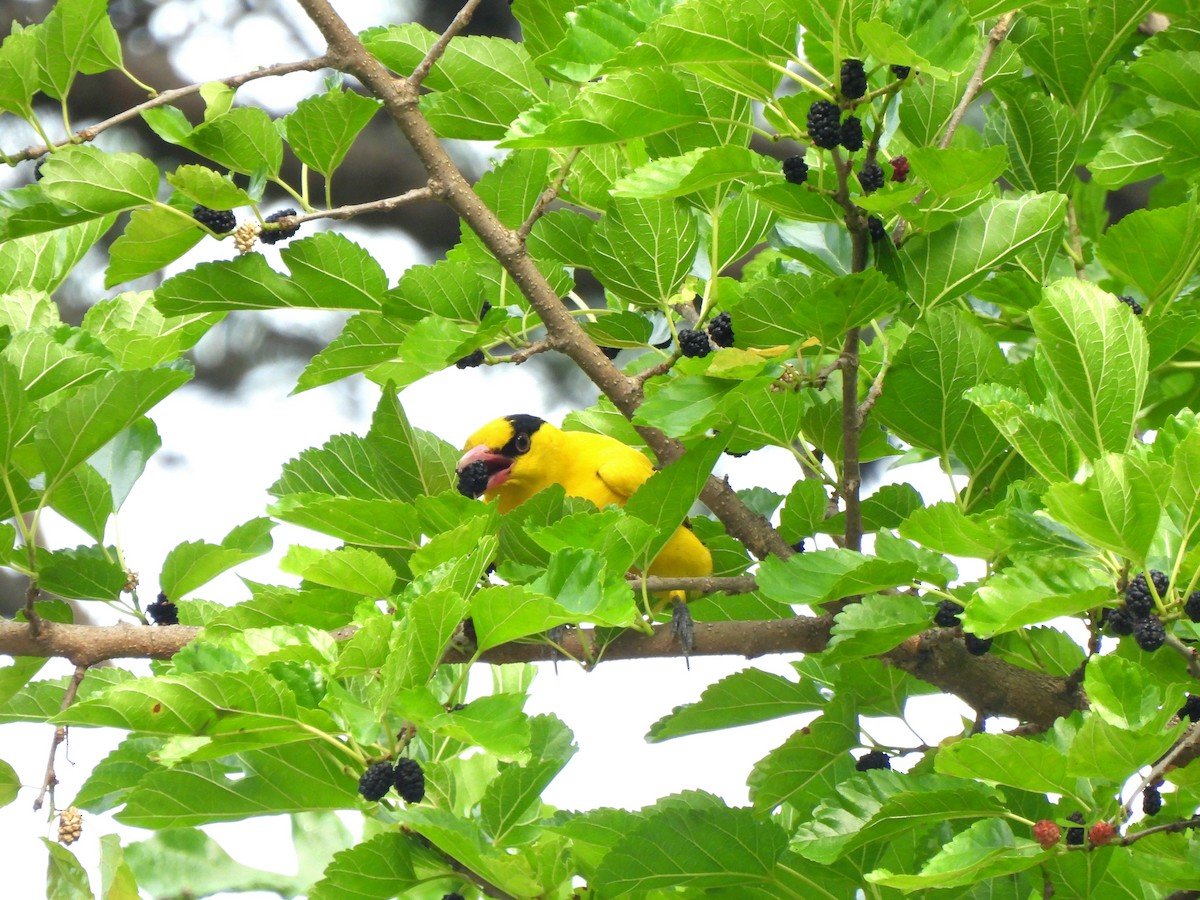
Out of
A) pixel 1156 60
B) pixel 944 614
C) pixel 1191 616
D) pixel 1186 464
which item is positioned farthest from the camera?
pixel 1156 60

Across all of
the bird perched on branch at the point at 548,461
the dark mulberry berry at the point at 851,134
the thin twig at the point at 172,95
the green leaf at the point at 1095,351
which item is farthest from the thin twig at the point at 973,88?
the bird perched on branch at the point at 548,461

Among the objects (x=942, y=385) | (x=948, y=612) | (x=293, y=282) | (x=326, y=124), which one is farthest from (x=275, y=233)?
(x=948, y=612)

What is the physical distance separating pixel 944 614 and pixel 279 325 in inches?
164

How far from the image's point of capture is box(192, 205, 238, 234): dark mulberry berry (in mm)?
1837

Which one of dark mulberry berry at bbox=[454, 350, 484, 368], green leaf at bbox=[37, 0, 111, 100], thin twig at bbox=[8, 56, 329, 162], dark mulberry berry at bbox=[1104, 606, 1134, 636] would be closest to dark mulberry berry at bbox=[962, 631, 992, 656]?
dark mulberry berry at bbox=[1104, 606, 1134, 636]

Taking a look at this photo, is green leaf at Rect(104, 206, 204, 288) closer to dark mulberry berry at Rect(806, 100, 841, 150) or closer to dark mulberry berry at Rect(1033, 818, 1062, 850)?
dark mulberry berry at Rect(806, 100, 841, 150)

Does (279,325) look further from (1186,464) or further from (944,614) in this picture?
(1186,464)

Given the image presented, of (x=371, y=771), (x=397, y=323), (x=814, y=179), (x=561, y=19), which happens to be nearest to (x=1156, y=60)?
(x=814, y=179)

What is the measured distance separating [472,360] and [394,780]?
27.1 inches

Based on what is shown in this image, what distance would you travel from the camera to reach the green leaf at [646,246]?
1891mm

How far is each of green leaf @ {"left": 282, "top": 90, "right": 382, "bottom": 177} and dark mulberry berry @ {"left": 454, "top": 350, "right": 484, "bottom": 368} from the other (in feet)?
1.09

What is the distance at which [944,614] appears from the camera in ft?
6.03

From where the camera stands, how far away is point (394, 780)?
4.92ft

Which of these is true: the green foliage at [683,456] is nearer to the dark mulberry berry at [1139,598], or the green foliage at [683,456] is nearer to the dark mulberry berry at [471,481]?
the dark mulberry berry at [1139,598]
